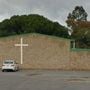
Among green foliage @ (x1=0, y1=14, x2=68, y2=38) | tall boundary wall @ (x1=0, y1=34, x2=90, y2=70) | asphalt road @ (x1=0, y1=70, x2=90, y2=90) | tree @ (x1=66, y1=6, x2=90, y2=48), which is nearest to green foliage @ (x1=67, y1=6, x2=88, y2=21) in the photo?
tree @ (x1=66, y1=6, x2=90, y2=48)

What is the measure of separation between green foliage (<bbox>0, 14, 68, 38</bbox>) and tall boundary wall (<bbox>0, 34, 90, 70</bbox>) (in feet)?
93.7

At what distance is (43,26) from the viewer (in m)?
93.1

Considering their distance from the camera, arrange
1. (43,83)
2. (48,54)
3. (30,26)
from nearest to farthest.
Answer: (43,83)
(48,54)
(30,26)

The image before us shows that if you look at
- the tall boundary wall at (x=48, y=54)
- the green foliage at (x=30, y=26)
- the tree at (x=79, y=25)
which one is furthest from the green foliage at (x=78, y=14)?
the tall boundary wall at (x=48, y=54)

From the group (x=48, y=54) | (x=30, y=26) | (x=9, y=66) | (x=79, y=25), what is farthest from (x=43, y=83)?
(x=79, y=25)

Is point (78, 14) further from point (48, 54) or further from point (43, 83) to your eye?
point (43, 83)

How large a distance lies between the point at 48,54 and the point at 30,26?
101 ft

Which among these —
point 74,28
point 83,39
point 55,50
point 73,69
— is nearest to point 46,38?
point 55,50

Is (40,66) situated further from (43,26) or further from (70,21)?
(70,21)

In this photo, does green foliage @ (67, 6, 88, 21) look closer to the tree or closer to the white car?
the tree

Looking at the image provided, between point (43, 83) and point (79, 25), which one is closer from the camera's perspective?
point (43, 83)

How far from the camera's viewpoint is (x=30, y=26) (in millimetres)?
91688

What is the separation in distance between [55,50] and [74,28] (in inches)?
1787

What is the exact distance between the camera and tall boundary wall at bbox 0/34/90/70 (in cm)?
6122
